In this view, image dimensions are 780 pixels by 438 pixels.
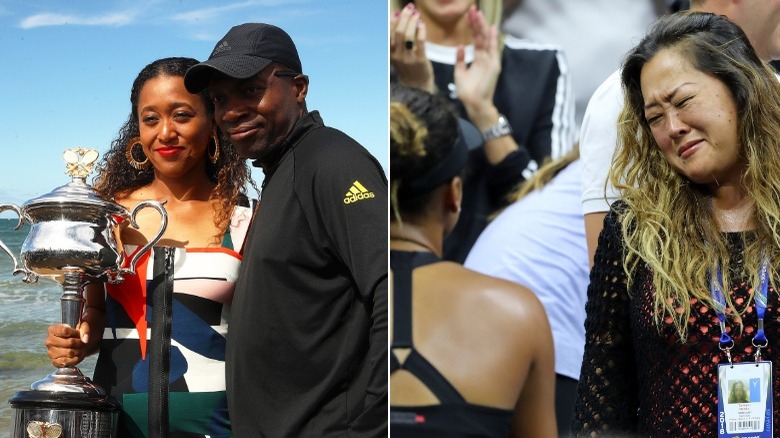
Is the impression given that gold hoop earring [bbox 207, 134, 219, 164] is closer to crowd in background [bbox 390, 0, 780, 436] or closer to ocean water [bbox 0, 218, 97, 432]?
crowd in background [bbox 390, 0, 780, 436]

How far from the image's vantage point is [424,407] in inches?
105

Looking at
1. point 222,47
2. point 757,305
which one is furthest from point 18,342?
point 757,305

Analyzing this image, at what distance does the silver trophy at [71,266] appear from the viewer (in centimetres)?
261

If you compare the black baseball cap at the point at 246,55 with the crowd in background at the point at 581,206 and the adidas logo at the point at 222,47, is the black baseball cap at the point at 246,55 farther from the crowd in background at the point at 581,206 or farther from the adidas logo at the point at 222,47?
the crowd in background at the point at 581,206

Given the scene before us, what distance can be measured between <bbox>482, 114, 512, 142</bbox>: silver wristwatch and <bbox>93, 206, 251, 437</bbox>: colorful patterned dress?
29.3 inches

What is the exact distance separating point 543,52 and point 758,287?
0.83 m

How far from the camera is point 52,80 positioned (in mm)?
3512

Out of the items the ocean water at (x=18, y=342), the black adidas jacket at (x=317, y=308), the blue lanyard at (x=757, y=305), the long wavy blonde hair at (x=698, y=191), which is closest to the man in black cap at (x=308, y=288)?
the black adidas jacket at (x=317, y=308)

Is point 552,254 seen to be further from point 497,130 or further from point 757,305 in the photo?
point 757,305

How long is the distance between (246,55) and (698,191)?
1140 mm

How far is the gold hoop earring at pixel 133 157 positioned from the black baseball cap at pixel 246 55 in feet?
1.43

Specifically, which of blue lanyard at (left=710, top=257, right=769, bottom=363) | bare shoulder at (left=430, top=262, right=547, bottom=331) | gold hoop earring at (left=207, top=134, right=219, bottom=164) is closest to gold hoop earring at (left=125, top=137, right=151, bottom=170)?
gold hoop earring at (left=207, top=134, right=219, bottom=164)

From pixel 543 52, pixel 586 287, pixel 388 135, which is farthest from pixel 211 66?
pixel 586 287

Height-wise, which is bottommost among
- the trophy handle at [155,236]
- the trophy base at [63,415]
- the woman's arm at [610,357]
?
A: the trophy base at [63,415]
